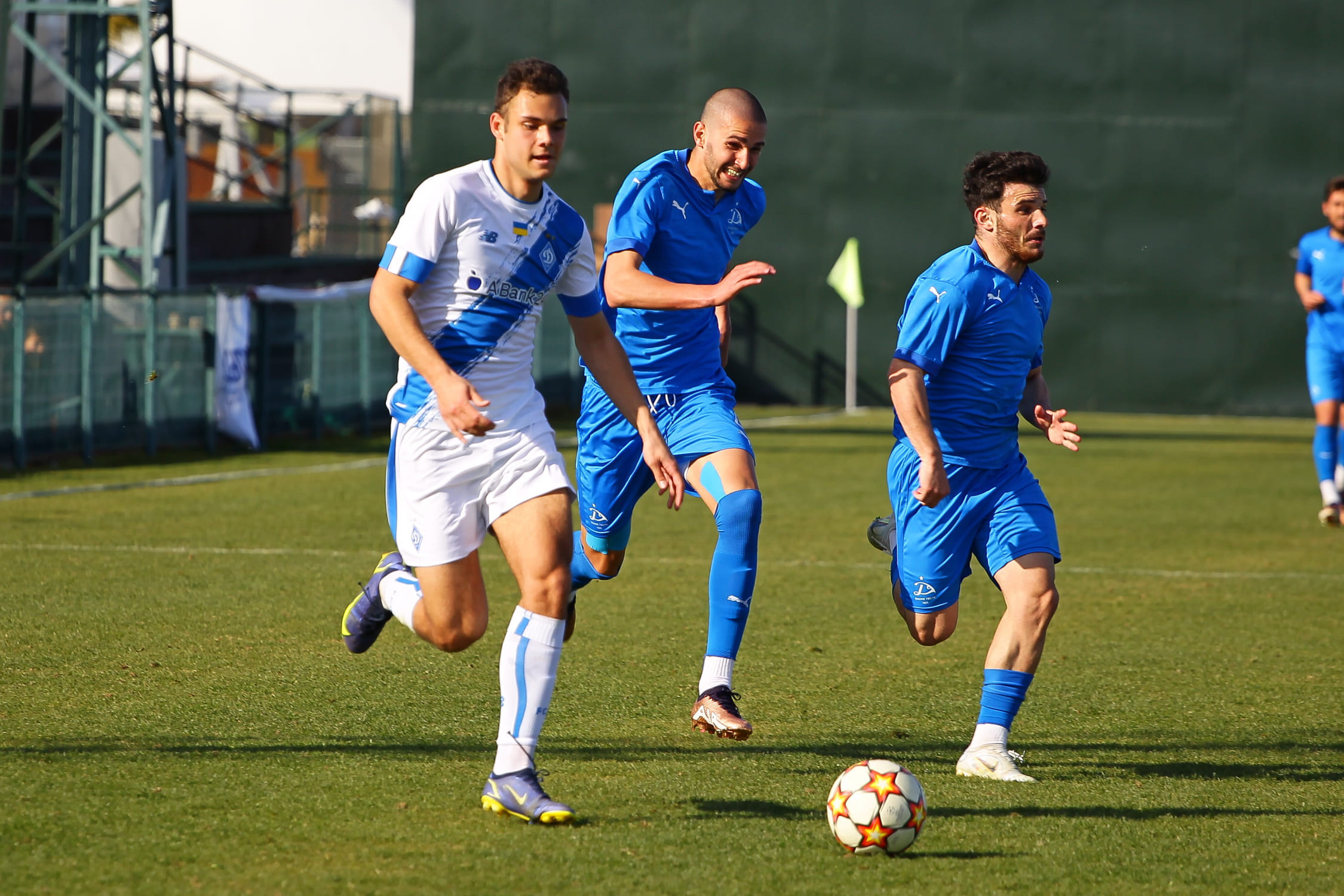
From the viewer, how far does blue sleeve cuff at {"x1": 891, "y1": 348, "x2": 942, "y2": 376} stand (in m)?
5.44

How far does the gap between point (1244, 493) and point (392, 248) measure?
11.9m

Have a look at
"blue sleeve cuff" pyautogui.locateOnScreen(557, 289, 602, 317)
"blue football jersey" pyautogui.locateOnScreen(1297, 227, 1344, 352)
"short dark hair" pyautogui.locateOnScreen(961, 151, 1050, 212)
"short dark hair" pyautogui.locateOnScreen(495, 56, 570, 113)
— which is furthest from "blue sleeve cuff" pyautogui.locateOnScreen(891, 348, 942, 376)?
"blue football jersey" pyautogui.locateOnScreen(1297, 227, 1344, 352)

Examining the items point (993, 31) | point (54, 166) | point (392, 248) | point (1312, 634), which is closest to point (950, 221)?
point (993, 31)

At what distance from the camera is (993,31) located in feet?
82.6

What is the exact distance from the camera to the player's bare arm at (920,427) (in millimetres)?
5293

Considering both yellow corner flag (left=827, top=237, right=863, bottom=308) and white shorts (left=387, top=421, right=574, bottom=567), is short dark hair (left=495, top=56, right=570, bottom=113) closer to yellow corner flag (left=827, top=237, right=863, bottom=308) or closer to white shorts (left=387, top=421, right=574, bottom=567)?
white shorts (left=387, top=421, right=574, bottom=567)

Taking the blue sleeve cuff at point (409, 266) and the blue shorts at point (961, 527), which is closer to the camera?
the blue sleeve cuff at point (409, 266)

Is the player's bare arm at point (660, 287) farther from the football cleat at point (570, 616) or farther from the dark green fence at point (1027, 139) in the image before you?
the dark green fence at point (1027, 139)

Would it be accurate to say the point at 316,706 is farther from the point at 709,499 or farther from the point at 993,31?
the point at 993,31

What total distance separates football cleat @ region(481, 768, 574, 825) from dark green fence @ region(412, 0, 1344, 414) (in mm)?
21396

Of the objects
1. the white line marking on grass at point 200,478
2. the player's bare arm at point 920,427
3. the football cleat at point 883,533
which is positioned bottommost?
the white line marking on grass at point 200,478

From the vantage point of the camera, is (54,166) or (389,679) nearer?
(389,679)

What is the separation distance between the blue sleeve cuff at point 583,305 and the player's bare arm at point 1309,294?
27.6 feet

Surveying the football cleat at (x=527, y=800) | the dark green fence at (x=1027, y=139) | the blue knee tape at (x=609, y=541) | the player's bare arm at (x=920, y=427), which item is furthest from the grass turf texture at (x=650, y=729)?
the dark green fence at (x=1027, y=139)
